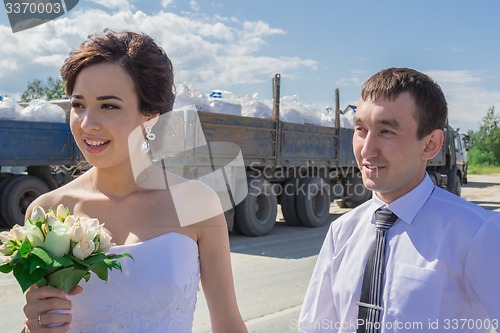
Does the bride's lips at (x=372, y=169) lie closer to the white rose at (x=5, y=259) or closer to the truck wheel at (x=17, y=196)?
the white rose at (x=5, y=259)

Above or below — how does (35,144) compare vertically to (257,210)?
above

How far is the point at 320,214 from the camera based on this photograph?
13.6m

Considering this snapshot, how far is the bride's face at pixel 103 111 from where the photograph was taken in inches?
85.0

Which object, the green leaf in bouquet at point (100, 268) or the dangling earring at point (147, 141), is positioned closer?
the green leaf in bouquet at point (100, 268)

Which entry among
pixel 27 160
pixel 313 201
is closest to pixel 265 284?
pixel 313 201

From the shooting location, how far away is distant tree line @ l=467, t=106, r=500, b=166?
66.2m

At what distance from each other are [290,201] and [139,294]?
11.2m

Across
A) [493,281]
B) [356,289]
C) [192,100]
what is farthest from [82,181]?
[192,100]

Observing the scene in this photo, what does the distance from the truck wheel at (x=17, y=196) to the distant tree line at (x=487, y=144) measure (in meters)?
59.9

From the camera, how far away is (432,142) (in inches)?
86.4

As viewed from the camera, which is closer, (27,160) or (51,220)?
(51,220)

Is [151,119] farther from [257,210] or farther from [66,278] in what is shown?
[257,210]

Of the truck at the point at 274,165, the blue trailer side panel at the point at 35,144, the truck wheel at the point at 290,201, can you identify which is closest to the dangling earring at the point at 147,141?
the truck at the point at 274,165

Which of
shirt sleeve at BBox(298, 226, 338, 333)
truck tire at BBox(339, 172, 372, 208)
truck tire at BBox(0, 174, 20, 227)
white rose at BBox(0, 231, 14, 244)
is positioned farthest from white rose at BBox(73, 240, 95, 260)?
truck tire at BBox(339, 172, 372, 208)
